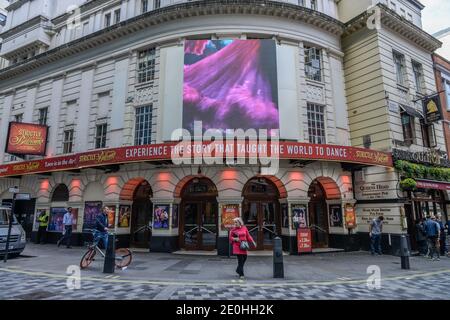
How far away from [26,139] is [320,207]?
64.5 ft

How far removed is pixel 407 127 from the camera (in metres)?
17.8

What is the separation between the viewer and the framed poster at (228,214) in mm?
13984

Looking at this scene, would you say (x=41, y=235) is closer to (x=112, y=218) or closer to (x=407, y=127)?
(x=112, y=218)

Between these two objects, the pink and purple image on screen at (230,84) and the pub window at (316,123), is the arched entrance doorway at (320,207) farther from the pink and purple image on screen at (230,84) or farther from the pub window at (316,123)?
the pink and purple image on screen at (230,84)

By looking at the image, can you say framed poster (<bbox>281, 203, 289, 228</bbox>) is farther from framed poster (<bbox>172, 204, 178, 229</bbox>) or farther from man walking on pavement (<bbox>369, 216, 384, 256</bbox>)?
framed poster (<bbox>172, 204, 178, 229</bbox>)

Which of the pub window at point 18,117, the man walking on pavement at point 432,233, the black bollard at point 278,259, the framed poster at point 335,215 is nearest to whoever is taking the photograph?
the black bollard at point 278,259

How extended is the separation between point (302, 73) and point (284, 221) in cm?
879

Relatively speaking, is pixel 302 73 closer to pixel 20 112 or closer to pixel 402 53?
pixel 402 53

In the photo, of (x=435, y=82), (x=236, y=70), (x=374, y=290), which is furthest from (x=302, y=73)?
(x=374, y=290)

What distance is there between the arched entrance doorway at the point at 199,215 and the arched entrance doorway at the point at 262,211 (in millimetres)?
1719

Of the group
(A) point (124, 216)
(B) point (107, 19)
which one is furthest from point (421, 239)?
(B) point (107, 19)

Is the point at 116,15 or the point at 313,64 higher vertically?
the point at 116,15

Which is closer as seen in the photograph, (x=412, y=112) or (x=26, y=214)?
(x=412, y=112)

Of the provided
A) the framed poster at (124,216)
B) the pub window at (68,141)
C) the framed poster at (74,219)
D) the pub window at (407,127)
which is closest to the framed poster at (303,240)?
the pub window at (407,127)
